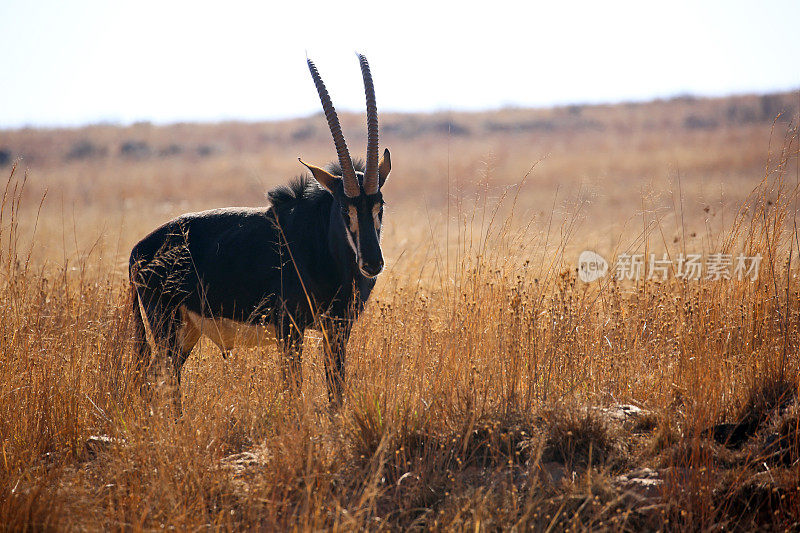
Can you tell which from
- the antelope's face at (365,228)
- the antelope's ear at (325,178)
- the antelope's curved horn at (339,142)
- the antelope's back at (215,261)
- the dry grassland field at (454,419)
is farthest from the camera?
the antelope's back at (215,261)

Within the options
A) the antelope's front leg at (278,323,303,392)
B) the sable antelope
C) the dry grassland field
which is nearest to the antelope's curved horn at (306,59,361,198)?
the sable antelope

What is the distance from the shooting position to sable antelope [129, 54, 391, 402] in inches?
197

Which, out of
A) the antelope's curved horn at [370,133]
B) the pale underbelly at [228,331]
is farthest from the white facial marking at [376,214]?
the pale underbelly at [228,331]

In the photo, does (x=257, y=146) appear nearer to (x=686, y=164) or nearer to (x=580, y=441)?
(x=686, y=164)

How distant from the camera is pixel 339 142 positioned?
493cm

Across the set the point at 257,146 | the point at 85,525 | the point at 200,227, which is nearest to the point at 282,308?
the point at 200,227

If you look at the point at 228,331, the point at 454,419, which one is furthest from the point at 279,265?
the point at 454,419

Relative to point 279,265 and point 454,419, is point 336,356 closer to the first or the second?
point 279,265

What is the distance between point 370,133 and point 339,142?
266 millimetres

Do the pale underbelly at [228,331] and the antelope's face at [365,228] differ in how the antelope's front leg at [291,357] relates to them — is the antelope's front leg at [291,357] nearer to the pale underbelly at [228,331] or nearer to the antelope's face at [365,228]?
the pale underbelly at [228,331]

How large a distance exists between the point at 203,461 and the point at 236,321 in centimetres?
164

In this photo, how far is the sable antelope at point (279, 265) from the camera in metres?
4.99

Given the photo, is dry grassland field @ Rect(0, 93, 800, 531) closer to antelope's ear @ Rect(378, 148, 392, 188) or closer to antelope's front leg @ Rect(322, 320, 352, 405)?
antelope's front leg @ Rect(322, 320, 352, 405)

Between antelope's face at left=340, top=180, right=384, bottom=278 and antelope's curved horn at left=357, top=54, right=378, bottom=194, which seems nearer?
antelope's face at left=340, top=180, right=384, bottom=278
